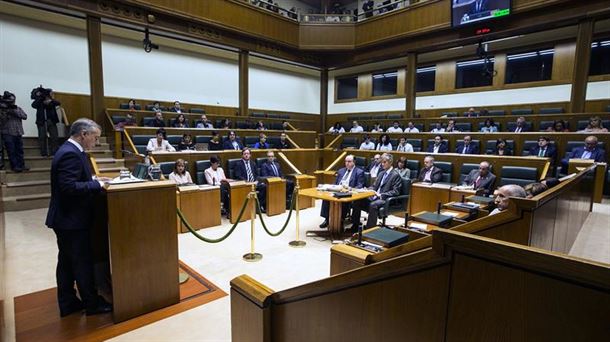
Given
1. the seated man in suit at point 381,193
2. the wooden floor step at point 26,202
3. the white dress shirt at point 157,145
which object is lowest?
the wooden floor step at point 26,202

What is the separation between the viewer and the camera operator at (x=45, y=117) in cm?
663

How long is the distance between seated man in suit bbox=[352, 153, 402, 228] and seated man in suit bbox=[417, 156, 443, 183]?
2.71 feet

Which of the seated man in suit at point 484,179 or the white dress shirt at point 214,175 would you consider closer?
the seated man in suit at point 484,179

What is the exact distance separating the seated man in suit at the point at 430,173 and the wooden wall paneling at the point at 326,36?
718cm

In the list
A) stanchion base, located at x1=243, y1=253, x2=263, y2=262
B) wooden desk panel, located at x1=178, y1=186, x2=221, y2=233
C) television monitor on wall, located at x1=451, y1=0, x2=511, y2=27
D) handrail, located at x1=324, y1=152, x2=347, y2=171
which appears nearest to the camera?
stanchion base, located at x1=243, y1=253, x2=263, y2=262

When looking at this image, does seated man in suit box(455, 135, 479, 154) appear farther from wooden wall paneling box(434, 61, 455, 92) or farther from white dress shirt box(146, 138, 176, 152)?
white dress shirt box(146, 138, 176, 152)

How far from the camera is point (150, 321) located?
2.48 m

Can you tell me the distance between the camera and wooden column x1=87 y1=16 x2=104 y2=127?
25.0ft

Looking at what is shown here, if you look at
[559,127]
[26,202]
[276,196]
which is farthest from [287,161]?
[559,127]

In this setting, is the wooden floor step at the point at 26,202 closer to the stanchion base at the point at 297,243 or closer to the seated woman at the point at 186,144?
the seated woman at the point at 186,144

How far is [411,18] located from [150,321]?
10.5m

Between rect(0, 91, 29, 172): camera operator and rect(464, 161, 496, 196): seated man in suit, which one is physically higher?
rect(0, 91, 29, 172): camera operator

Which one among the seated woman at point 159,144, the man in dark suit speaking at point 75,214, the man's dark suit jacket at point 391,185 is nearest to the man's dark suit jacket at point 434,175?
the man's dark suit jacket at point 391,185

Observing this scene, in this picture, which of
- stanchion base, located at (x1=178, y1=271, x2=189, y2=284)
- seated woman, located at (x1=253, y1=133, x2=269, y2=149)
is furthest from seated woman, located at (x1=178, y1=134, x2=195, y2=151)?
stanchion base, located at (x1=178, y1=271, x2=189, y2=284)
